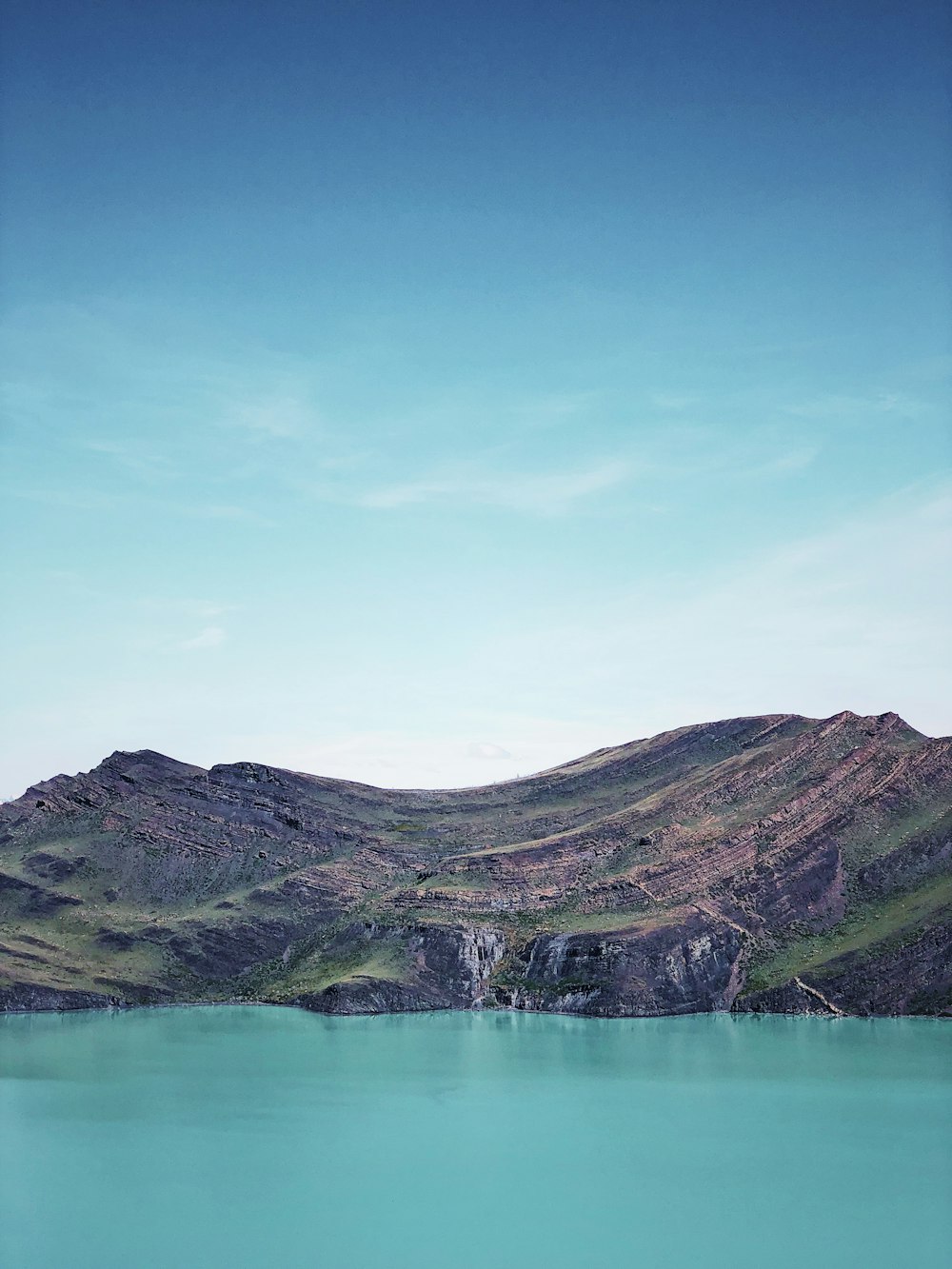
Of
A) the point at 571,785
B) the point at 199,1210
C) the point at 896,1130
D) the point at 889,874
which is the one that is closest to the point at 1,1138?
the point at 199,1210

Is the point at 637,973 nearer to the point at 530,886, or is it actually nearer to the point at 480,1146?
the point at 530,886

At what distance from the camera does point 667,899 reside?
391 feet

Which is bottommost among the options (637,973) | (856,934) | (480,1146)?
(480,1146)

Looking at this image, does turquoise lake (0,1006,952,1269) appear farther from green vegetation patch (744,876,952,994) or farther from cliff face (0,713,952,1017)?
cliff face (0,713,952,1017)

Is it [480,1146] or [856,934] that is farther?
[856,934]

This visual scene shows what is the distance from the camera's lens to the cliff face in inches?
4390

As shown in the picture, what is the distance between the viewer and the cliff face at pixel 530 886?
11150 cm

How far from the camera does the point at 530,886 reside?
128 meters

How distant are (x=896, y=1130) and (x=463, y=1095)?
2545 centimetres

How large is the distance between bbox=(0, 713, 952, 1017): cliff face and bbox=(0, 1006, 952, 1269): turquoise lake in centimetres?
863

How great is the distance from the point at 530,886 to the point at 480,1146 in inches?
2416

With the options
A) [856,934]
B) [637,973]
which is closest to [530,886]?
[637,973]

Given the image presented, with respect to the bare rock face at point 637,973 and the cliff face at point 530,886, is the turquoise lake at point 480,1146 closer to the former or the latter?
the bare rock face at point 637,973

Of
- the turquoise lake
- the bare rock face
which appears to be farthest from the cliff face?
the turquoise lake
